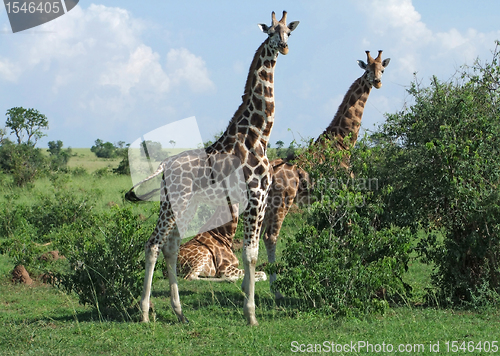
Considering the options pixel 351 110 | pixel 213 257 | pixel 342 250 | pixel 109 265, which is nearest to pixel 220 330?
pixel 109 265

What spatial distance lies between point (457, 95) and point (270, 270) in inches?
155

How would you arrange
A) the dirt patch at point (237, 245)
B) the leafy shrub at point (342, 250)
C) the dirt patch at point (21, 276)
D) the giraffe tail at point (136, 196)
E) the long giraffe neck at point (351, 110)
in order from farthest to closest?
1. the dirt patch at point (237, 245)
2. the long giraffe neck at point (351, 110)
3. the dirt patch at point (21, 276)
4. the giraffe tail at point (136, 196)
5. the leafy shrub at point (342, 250)

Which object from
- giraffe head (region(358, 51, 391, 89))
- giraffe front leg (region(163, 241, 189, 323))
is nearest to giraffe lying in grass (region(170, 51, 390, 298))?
giraffe head (region(358, 51, 391, 89))

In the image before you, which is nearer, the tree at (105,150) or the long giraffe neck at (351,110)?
the long giraffe neck at (351,110)

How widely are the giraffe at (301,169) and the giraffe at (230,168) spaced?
5.77ft

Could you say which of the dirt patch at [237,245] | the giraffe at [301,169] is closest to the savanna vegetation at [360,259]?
the giraffe at [301,169]

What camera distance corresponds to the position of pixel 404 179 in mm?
7910

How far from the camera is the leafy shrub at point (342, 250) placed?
7180mm

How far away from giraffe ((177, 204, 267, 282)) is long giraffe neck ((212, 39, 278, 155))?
2.66 meters

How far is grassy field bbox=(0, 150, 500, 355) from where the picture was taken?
19.1 ft

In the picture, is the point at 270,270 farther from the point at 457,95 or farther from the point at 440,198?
the point at 457,95

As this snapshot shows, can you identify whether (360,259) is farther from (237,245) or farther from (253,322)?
(237,245)

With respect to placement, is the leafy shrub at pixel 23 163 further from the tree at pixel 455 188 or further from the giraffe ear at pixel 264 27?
the tree at pixel 455 188

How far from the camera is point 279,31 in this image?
23.9ft
